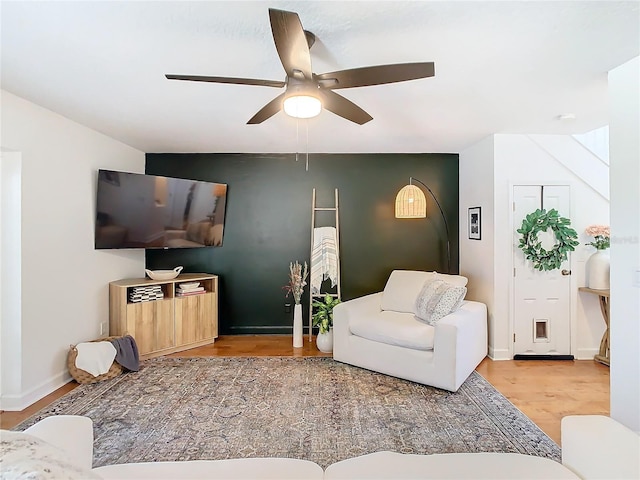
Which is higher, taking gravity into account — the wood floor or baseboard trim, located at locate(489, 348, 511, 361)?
baseboard trim, located at locate(489, 348, 511, 361)

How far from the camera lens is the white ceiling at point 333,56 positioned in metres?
1.66

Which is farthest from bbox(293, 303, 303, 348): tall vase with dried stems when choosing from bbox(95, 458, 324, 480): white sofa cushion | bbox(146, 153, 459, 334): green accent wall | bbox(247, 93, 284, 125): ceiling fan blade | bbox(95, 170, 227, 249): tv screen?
bbox(95, 458, 324, 480): white sofa cushion

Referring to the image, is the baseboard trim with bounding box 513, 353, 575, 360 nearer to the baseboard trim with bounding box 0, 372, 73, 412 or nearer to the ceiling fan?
the ceiling fan

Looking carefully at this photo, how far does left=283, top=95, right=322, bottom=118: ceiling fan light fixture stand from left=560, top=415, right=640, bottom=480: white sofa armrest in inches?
74.1

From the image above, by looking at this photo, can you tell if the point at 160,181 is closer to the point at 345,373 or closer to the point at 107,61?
the point at 107,61

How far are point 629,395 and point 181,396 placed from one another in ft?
10.4

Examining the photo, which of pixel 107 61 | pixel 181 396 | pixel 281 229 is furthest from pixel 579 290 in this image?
pixel 107 61

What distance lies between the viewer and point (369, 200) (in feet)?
15.6

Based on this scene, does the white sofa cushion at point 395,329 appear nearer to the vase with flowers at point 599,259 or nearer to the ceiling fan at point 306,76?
the vase with flowers at point 599,259

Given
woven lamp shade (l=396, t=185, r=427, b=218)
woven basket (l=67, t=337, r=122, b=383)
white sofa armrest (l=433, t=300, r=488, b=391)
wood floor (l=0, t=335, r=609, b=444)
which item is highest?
woven lamp shade (l=396, t=185, r=427, b=218)

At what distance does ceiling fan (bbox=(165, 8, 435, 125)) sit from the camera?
5.01 ft

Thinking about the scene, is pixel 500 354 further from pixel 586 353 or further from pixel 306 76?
pixel 306 76

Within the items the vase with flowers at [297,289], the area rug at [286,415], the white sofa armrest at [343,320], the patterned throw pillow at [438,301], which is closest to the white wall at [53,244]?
the area rug at [286,415]

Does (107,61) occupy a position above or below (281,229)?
above
